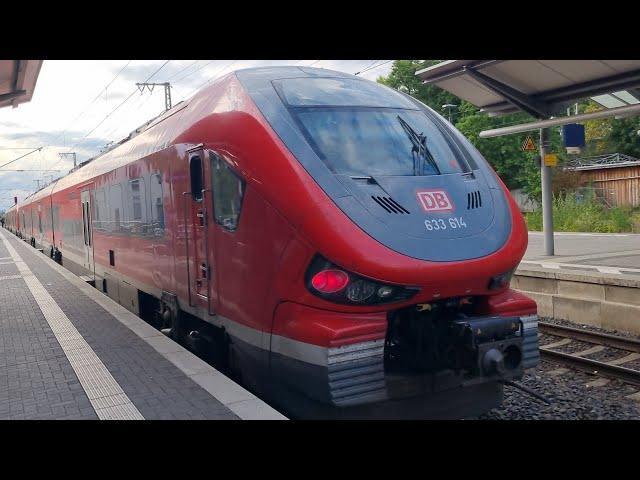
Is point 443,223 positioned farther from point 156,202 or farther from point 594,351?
point 594,351

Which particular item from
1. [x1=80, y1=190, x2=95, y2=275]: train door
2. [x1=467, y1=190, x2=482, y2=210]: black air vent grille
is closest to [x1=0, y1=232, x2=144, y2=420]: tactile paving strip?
[x1=80, y1=190, x2=95, y2=275]: train door

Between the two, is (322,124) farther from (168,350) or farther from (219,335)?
(168,350)

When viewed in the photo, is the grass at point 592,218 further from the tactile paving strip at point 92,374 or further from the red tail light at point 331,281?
the red tail light at point 331,281

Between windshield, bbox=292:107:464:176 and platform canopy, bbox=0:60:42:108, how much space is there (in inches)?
277

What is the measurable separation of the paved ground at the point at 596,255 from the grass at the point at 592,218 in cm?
307

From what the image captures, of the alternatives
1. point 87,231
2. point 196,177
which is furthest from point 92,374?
point 87,231

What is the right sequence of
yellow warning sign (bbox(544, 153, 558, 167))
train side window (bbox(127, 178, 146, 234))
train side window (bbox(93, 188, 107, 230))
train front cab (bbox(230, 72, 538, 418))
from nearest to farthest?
train front cab (bbox(230, 72, 538, 418)) → train side window (bbox(127, 178, 146, 234)) → train side window (bbox(93, 188, 107, 230)) → yellow warning sign (bbox(544, 153, 558, 167))

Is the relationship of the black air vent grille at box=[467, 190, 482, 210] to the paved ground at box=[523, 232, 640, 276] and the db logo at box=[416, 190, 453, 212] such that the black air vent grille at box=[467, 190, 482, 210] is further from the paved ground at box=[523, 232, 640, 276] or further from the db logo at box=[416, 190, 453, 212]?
the paved ground at box=[523, 232, 640, 276]

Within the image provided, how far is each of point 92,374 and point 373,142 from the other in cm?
336

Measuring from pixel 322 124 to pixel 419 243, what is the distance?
3.94 ft

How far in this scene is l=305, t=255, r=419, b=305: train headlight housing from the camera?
158 inches

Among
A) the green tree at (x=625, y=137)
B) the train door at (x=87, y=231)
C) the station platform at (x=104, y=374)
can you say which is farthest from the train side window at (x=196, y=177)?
the green tree at (x=625, y=137)

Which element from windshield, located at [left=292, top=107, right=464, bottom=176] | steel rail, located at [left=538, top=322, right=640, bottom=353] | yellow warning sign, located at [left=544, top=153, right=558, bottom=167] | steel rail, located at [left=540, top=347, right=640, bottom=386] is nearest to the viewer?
windshield, located at [left=292, top=107, right=464, bottom=176]
